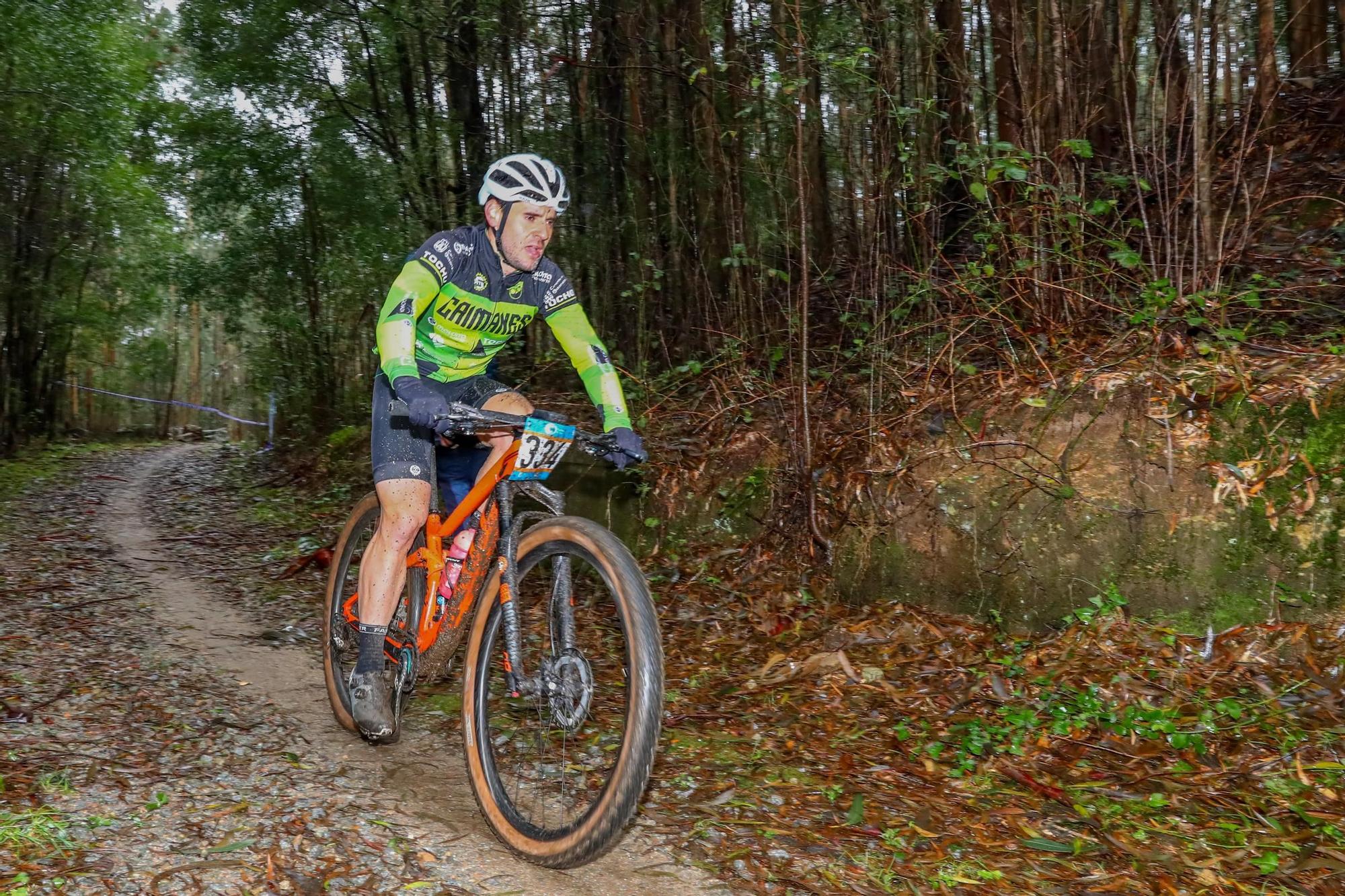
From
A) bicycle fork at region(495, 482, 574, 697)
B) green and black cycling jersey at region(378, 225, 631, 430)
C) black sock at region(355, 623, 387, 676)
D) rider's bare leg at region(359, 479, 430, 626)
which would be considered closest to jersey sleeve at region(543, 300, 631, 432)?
green and black cycling jersey at region(378, 225, 631, 430)

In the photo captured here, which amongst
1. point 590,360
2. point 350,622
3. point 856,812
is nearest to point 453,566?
point 350,622

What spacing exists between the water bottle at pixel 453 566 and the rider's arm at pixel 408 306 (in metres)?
0.69

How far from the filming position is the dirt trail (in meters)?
2.88

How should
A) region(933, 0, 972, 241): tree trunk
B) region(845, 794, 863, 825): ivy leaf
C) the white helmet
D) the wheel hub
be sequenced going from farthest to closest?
region(933, 0, 972, 241): tree trunk
the white helmet
region(845, 794, 863, 825): ivy leaf
the wheel hub

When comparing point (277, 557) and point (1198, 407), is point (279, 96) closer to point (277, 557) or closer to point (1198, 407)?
point (277, 557)

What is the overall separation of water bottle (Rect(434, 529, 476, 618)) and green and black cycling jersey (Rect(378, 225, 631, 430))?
69cm

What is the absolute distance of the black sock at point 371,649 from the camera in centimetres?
379

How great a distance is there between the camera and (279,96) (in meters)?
12.8

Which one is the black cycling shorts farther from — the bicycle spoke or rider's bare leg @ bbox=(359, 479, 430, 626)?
the bicycle spoke

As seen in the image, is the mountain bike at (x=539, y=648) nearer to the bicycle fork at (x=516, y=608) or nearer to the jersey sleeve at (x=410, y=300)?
the bicycle fork at (x=516, y=608)

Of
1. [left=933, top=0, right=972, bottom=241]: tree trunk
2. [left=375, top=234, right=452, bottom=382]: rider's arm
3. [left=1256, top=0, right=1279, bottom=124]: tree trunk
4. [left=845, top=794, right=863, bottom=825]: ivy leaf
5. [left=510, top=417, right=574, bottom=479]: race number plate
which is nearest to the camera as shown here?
[left=510, top=417, right=574, bottom=479]: race number plate

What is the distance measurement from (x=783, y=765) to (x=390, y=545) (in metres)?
1.83

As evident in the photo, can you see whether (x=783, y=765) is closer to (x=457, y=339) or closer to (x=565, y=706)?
(x=565, y=706)

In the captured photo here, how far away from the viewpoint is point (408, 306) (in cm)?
351
